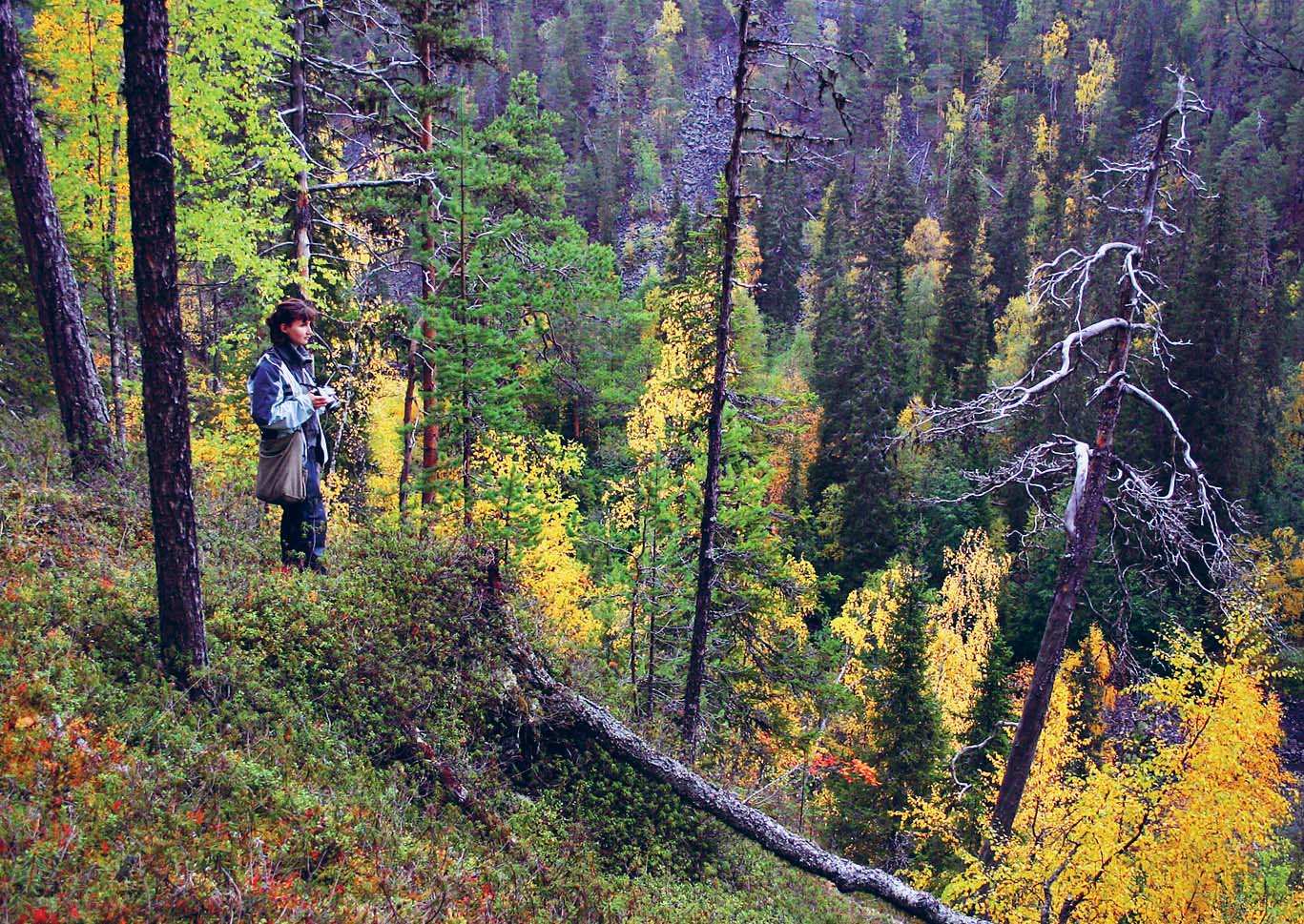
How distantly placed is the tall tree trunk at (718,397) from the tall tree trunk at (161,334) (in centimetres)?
656

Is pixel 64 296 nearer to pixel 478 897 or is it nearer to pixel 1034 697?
pixel 478 897

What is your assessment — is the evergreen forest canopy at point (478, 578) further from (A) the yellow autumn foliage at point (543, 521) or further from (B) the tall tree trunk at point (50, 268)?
(A) the yellow autumn foliage at point (543, 521)

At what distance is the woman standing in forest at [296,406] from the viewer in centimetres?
575

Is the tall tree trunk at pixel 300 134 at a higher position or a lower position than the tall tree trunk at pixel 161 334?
higher

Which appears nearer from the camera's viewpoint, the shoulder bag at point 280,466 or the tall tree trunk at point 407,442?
the shoulder bag at point 280,466

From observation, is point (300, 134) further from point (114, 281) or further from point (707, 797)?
point (707, 797)

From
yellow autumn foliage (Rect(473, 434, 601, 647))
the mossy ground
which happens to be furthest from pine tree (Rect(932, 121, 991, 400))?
the mossy ground

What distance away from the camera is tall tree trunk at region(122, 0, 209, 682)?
162 inches

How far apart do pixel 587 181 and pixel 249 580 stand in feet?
254

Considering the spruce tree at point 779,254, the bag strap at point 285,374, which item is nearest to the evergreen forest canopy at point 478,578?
the bag strap at point 285,374

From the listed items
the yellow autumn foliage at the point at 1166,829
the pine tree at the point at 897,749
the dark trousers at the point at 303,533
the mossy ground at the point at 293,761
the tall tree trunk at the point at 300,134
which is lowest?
the pine tree at the point at 897,749

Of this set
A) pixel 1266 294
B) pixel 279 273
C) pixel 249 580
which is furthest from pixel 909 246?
pixel 249 580

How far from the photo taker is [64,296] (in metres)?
7.00

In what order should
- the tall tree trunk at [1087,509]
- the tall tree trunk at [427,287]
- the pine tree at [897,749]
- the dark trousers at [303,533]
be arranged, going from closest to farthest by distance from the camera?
the dark trousers at [303,533] < the tall tree trunk at [1087,509] < the tall tree trunk at [427,287] < the pine tree at [897,749]
